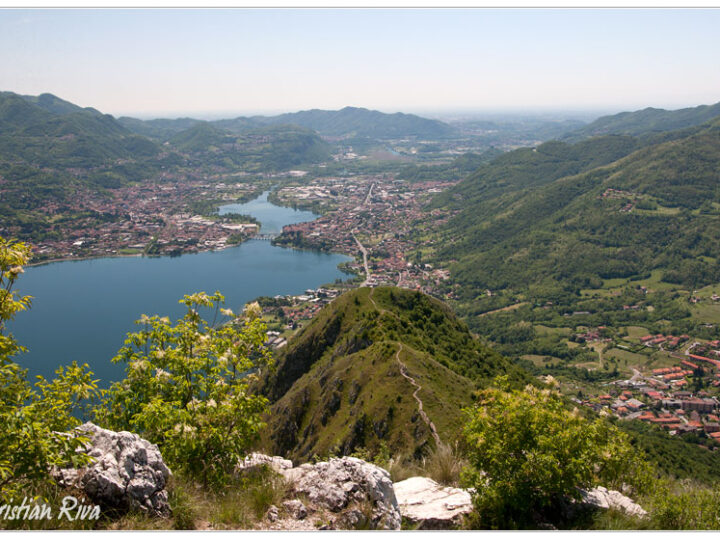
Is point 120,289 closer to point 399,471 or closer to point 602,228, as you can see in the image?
point 399,471

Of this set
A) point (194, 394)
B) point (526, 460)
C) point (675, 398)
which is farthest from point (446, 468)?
→ point (675, 398)

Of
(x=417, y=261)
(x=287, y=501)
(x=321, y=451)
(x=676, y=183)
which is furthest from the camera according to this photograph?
(x=676, y=183)

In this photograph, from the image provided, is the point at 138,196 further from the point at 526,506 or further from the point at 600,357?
the point at 526,506

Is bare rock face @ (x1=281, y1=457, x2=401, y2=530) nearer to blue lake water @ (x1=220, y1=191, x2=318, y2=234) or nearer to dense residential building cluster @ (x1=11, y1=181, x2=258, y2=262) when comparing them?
dense residential building cluster @ (x1=11, y1=181, x2=258, y2=262)

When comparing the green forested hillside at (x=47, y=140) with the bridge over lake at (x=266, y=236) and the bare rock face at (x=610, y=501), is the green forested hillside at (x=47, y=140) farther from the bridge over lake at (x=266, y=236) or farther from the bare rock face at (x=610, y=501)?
the bare rock face at (x=610, y=501)

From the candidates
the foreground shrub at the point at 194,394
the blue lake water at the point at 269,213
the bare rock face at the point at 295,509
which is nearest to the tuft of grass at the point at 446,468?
the bare rock face at the point at 295,509

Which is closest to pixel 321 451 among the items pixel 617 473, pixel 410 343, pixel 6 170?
pixel 410 343
